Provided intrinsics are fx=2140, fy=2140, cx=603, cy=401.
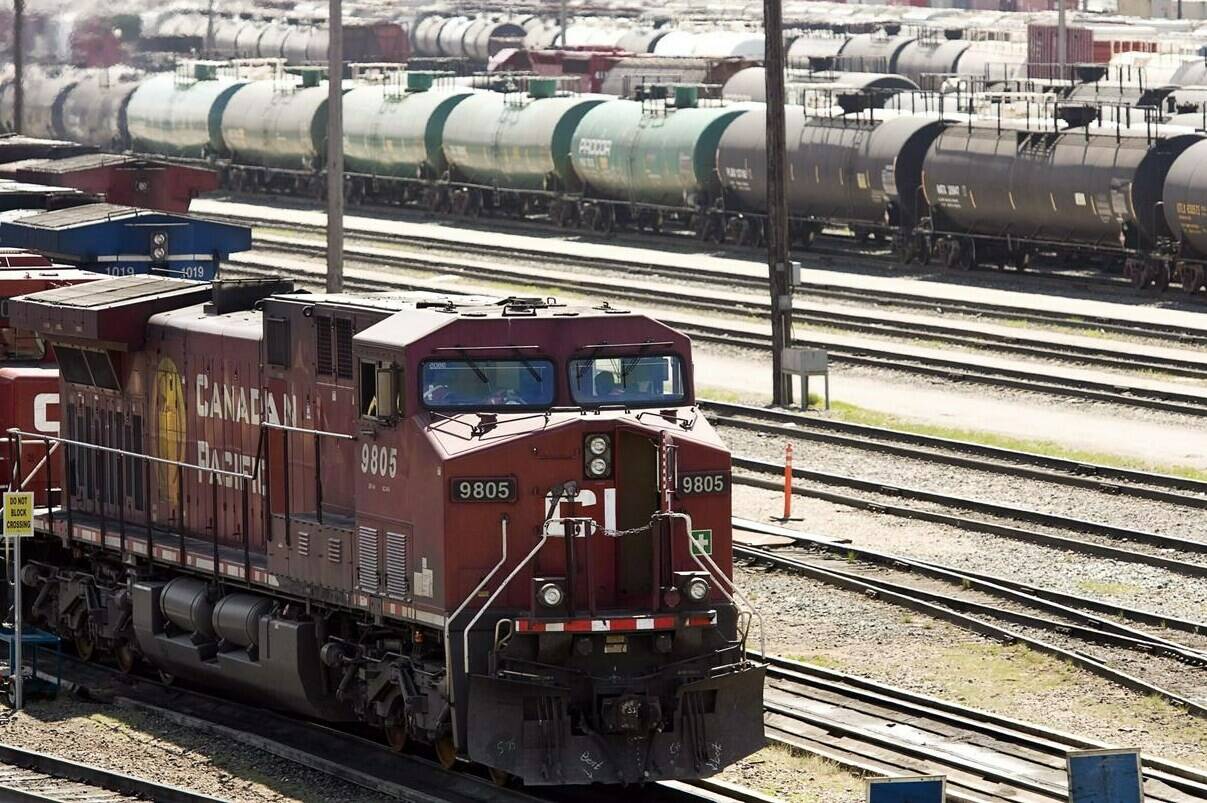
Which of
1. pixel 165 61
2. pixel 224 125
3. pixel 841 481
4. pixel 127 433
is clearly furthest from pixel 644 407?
pixel 165 61

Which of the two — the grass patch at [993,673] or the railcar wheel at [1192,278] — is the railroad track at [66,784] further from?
the railcar wheel at [1192,278]

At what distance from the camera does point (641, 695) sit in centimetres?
1391

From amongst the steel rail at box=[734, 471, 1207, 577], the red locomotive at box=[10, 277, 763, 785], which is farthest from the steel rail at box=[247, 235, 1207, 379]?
the red locomotive at box=[10, 277, 763, 785]

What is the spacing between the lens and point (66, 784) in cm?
1546

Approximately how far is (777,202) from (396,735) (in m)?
18.1

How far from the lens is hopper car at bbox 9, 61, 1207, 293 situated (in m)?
44.9

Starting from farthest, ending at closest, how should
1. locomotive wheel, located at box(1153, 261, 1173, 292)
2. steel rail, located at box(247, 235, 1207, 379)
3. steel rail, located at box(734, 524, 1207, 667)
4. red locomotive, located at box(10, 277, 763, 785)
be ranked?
locomotive wheel, located at box(1153, 261, 1173, 292)
steel rail, located at box(247, 235, 1207, 379)
steel rail, located at box(734, 524, 1207, 667)
red locomotive, located at box(10, 277, 763, 785)

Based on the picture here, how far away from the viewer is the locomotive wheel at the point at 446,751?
15.0 m

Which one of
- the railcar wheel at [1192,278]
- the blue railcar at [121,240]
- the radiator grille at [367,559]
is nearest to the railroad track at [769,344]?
the railcar wheel at [1192,278]

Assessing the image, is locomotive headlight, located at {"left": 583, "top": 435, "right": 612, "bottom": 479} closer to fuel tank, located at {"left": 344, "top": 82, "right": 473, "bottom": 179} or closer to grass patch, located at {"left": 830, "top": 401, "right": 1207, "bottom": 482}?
grass patch, located at {"left": 830, "top": 401, "right": 1207, "bottom": 482}

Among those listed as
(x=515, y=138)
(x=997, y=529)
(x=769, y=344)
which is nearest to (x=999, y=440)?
(x=997, y=529)

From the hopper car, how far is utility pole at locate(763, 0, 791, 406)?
504 inches

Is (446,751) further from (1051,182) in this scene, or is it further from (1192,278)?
(1051,182)

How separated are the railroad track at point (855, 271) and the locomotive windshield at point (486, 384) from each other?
2517 cm
